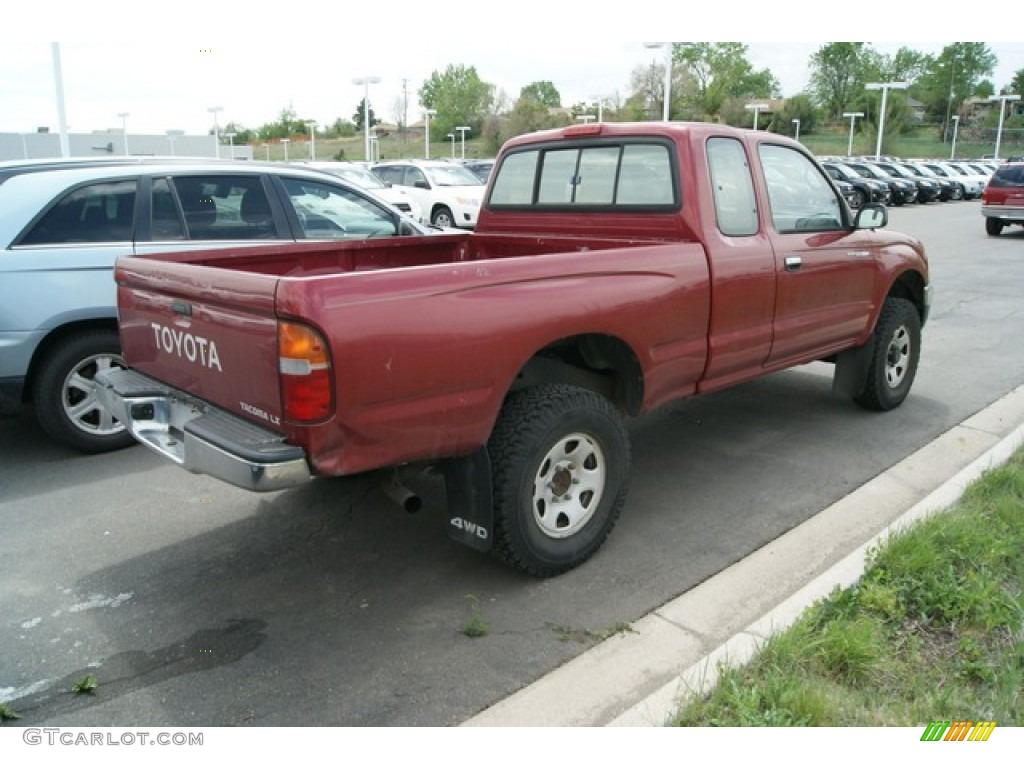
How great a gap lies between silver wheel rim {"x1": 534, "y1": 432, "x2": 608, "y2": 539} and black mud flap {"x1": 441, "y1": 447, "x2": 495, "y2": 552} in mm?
272

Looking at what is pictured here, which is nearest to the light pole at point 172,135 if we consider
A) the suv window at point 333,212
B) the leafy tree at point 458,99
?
the leafy tree at point 458,99

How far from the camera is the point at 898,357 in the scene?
Answer: 6.28 m

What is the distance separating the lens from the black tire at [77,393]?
5.23 m

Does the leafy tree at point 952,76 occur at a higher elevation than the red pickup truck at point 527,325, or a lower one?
higher

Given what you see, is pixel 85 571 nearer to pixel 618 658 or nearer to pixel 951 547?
pixel 618 658

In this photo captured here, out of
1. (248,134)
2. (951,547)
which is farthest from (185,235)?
(248,134)

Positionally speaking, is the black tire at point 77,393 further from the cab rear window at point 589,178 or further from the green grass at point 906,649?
the green grass at point 906,649

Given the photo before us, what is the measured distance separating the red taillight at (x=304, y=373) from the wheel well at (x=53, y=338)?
3.03 m

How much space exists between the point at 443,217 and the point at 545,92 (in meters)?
102

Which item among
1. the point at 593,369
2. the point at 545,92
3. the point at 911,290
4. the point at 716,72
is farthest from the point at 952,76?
the point at 593,369

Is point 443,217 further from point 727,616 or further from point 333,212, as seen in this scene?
point 727,616

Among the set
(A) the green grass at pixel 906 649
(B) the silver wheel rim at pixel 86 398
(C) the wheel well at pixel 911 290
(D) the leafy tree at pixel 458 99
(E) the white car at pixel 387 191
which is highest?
(D) the leafy tree at pixel 458 99

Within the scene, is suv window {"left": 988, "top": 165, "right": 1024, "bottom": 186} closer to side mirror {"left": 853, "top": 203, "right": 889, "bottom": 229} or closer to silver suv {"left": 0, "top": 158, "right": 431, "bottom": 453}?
side mirror {"left": 853, "top": 203, "right": 889, "bottom": 229}

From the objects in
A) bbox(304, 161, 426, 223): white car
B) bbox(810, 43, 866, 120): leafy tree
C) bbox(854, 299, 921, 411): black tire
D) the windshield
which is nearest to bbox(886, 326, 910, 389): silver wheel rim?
bbox(854, 299, 921, 411): black tire
